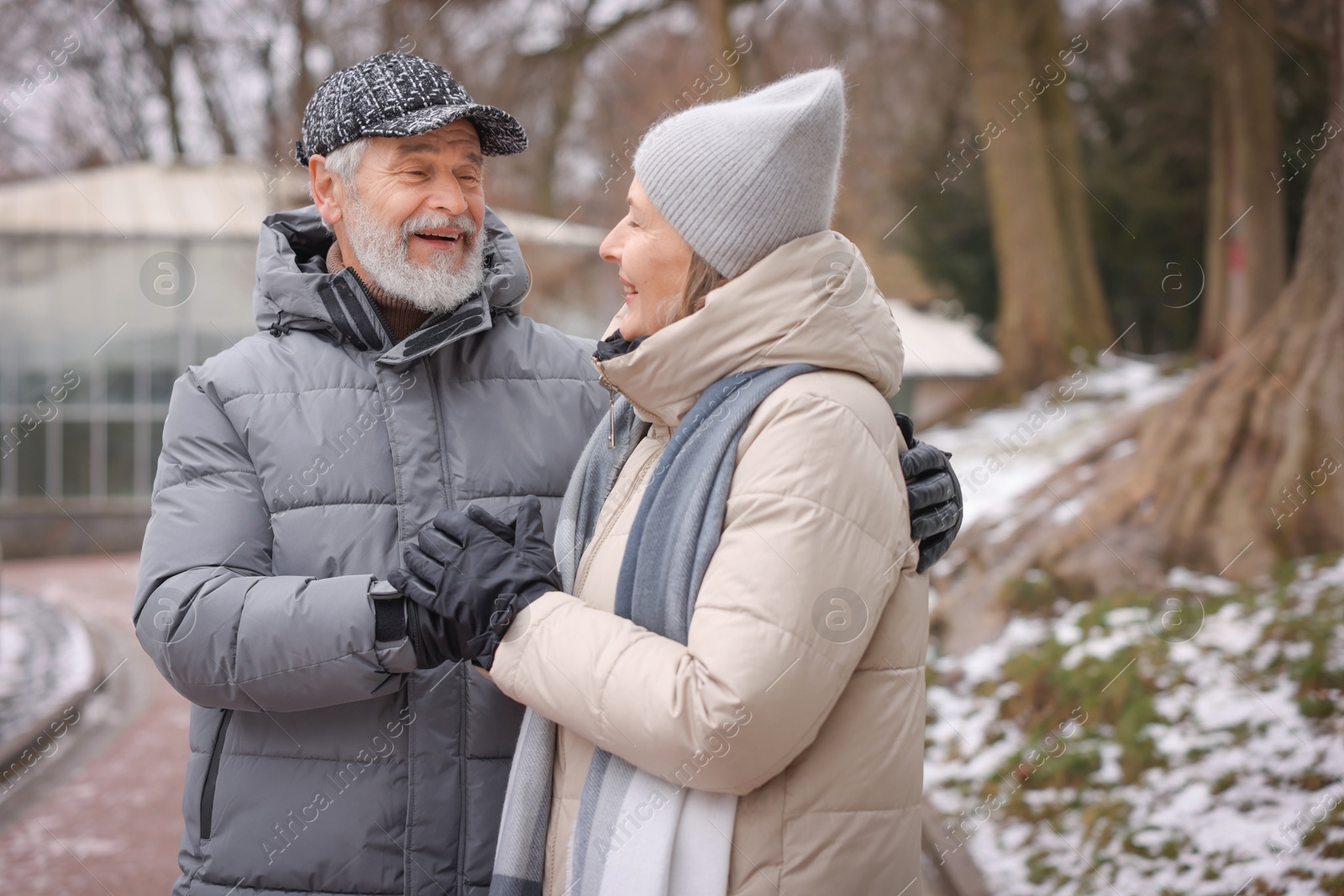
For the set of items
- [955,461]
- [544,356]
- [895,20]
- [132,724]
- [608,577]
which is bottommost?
[132,724]

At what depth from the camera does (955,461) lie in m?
9.24

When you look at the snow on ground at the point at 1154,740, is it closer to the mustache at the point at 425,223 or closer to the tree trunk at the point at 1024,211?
the mustache at the point at 425,223

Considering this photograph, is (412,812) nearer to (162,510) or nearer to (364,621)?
(364,621)

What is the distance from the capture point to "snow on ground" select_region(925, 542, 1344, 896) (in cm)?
392

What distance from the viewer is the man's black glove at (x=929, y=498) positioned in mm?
1948

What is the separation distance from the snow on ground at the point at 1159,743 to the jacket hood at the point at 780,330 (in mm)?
2806

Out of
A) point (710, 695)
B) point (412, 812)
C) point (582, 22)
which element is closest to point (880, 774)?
point (710, 695)

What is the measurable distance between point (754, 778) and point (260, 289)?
132 centimetres

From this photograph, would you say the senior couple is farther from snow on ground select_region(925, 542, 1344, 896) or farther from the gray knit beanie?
snow on ground select_region(925, 542, 1344, 896)

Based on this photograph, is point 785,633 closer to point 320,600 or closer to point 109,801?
point 320,600

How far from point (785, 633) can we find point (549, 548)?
50 cm

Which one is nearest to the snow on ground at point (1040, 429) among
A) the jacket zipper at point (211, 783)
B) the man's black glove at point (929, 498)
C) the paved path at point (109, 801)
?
the paved path at point (109, 801)

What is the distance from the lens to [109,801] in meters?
5.97

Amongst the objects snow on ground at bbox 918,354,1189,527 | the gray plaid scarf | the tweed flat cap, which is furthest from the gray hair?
snow on ground at bbox 918,354,1189,527
